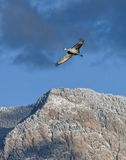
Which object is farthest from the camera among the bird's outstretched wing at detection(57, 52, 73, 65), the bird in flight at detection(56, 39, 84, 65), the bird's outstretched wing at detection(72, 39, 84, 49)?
the bird's outstretched wing at detection(57, 52, 73, 65)

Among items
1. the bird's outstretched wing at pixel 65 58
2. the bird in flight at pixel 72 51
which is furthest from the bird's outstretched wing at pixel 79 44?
the bird's outstretched wing at pixel 65 58

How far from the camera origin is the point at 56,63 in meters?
132

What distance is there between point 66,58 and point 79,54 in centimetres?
363

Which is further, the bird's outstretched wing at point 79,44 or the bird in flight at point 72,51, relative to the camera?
the bird in flight at point 72,51

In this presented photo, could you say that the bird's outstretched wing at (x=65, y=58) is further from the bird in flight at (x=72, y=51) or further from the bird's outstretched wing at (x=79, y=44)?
the bird's outstretched wing at (x=79, y=44)

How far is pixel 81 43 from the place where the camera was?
132750 millimetres

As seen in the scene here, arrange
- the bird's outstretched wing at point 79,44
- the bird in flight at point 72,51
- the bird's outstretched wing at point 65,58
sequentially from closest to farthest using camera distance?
the bird's outstretched wing at point 79,44, the bird in flight at point 72,51, the bird's outstretched wing at point 65,58

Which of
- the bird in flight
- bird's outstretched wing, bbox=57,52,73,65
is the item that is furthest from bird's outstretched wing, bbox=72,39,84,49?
bird's outstretched wing, bbox=57,52,73,65

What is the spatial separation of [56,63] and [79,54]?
118 inches

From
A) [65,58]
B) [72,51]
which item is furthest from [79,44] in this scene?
[65,58]

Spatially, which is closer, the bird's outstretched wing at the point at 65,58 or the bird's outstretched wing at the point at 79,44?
the bird's outstretched wing at the point at 79,44

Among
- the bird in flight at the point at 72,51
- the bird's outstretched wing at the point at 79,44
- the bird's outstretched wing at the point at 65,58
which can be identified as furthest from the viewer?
the bird's outstretched wing at the point at 65,58

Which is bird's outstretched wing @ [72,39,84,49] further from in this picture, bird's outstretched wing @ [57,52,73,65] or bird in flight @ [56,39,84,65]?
bird's outstretched wing @ [57,52,73,65]

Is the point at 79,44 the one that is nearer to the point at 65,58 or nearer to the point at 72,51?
the point at 72,51
